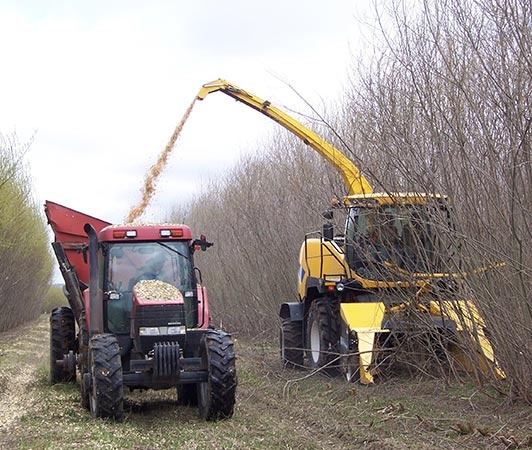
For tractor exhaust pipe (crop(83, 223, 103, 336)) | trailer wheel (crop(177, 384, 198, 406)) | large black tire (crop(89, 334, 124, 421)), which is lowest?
trailer wheel (crop(177, 384, 198, 406))

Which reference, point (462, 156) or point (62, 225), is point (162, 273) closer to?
point (62, 225)

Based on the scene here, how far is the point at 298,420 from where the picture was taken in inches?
339

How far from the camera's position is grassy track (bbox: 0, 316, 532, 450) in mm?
7227

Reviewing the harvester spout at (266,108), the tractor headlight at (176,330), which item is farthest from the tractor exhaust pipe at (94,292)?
the harvester spout at (266,108)

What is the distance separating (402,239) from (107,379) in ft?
11.4

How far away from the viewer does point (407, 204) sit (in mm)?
8352

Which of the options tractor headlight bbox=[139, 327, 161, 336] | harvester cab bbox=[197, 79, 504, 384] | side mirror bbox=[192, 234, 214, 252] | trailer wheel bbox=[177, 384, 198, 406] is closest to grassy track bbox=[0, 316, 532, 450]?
trailer wheel bbox=[177, 384, 198, 406]

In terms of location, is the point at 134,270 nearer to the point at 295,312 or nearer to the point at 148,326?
the point at 148,326

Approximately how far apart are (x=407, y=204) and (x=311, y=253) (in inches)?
147

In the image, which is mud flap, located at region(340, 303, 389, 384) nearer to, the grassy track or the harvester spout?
the grassy track

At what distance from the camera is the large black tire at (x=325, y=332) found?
11.0 m

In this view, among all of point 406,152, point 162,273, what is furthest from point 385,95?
point 162,273

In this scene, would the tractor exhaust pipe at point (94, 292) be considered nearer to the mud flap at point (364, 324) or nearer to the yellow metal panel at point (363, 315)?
the mud flap at point (364, 324)

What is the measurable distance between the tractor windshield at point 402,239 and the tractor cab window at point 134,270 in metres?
1.88
